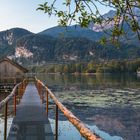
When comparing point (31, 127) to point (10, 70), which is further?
point (10, 70)

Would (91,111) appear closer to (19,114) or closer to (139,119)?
(139,119)

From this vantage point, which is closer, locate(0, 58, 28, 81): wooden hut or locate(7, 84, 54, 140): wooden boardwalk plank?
locate(7, 84, 54, 140): wooden boardwalk plank

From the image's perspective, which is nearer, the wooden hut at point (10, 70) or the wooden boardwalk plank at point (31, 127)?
the wooden boardwalk plank at point (31, 127)

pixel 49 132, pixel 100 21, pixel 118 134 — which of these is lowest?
pixel 118 134

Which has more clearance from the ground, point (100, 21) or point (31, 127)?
point (100, 21)

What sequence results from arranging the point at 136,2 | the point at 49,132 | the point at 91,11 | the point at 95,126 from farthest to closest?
the point at 95,126 < the point at 49,132 < the point at 91,11 < the point at 136,2

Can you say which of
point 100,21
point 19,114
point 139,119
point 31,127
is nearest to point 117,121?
point 139,119

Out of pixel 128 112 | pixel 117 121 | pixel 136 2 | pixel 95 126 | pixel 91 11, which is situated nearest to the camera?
pixel 136 2

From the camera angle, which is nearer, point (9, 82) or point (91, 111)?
point (91, 111)

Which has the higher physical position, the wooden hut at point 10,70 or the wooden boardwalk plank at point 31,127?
the wooden hut at point 10,70

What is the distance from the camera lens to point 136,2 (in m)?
4.48

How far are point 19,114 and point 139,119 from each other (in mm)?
17538

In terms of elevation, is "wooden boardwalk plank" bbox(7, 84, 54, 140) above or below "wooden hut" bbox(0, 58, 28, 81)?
below

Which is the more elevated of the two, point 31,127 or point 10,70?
point 10,70
